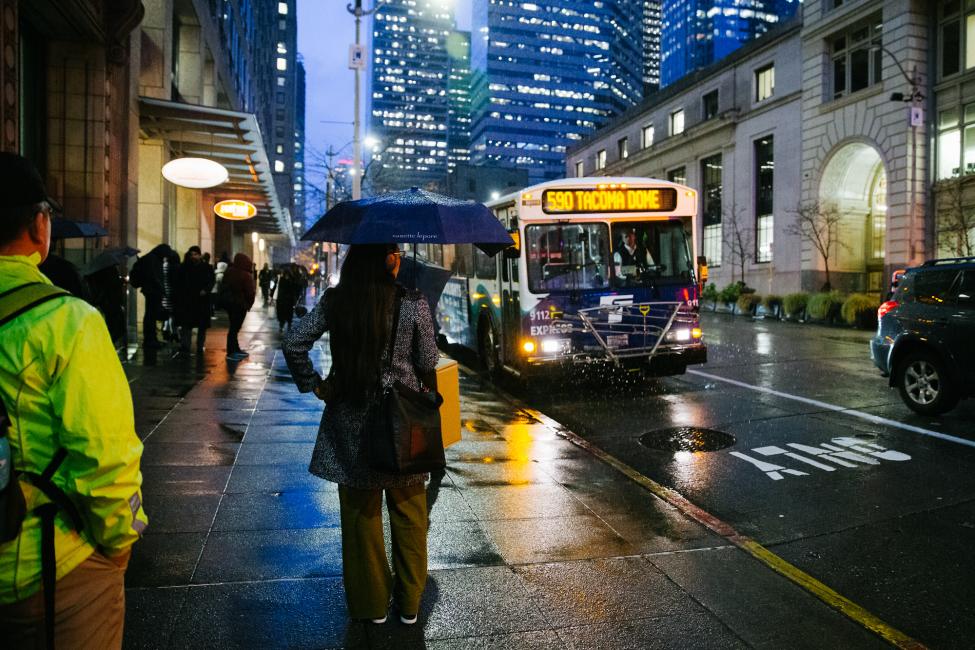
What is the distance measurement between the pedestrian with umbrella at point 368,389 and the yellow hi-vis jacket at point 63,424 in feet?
5.17

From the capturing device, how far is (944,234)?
93.4 feet

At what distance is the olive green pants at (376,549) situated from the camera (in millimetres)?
3566

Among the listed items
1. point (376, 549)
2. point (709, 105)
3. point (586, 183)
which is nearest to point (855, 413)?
point (586, 183)

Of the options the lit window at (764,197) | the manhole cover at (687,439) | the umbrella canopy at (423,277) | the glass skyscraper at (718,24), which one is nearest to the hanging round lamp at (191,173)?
the umbrella canopy at (423,277)

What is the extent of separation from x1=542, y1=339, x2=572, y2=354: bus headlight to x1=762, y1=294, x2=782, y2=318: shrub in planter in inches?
852

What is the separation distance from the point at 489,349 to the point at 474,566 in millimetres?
8228

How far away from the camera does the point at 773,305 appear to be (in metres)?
30.1

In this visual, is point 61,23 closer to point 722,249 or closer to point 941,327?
point 941,327

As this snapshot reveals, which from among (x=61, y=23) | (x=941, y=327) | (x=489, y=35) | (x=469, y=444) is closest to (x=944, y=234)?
(x=941, y=327)

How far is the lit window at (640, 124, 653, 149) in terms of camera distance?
51.7 m

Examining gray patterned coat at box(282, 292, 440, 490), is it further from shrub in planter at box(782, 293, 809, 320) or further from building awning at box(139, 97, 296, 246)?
shrub in planter at box(782, 293, 809, 320)

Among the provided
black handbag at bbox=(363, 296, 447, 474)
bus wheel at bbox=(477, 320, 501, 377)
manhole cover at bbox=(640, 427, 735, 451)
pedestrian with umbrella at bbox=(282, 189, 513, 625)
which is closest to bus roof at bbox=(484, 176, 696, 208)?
bus wheel at bbox=(477, 320, 501, 377)

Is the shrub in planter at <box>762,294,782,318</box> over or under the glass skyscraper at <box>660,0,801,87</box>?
under

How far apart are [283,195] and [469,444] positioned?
61884 mm
